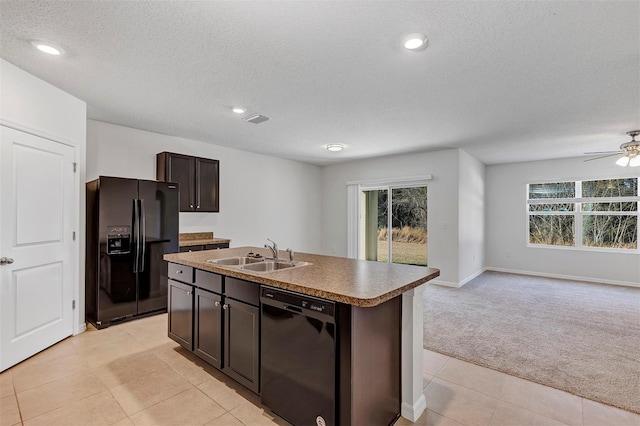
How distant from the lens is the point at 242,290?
2057 mm

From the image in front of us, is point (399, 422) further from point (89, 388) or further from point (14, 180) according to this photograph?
point (14, 180)

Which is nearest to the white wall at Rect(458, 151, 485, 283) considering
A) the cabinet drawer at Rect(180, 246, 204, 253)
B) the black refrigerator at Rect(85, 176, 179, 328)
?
the cabinet drawer at Rect(180, 246, 204, 253)

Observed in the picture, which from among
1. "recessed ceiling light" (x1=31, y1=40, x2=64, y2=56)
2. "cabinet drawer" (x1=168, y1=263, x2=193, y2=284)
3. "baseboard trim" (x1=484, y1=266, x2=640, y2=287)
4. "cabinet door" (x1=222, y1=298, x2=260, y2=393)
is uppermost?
"recessed ceiling light" (x1=31, y1=40, x2=64, y2=56)

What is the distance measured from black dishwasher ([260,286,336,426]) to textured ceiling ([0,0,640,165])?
1738mm

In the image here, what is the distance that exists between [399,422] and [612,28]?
289cm

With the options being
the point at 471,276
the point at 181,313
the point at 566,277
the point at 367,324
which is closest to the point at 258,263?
the point at 181,313

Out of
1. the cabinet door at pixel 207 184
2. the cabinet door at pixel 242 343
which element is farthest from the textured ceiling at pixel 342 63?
the cabinet door at pixel 242 343

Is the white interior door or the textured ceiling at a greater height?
the textured ceiling

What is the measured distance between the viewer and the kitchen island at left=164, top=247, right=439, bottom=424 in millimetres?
1510

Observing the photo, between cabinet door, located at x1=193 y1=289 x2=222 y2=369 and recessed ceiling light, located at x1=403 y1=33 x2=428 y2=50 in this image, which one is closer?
recessed ceiling light, located at x1=403 y1=33 x2=428 y2=50

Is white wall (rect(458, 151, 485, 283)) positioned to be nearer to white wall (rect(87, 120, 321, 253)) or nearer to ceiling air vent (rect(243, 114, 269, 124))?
white wall (rect(87, 120, 321, 253))

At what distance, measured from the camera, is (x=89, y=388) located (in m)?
2.19

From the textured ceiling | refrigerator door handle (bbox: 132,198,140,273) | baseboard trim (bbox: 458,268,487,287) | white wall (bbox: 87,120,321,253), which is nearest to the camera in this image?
the textured ceiling

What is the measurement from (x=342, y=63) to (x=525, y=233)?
621 centimetres
